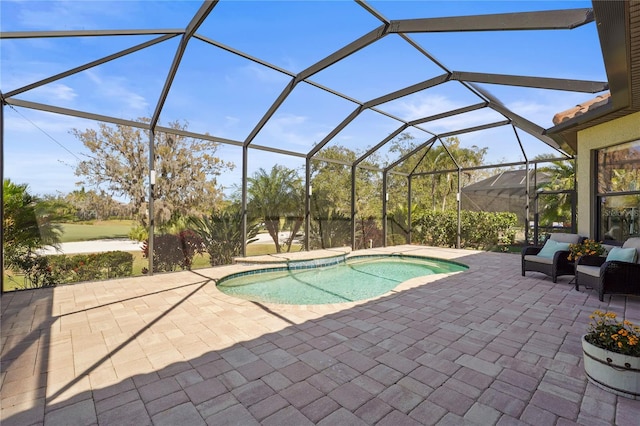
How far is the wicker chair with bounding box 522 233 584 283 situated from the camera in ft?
20.9

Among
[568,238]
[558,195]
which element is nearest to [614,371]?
[568,238]

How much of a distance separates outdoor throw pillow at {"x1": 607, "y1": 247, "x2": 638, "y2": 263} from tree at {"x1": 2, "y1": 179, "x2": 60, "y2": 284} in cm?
1098

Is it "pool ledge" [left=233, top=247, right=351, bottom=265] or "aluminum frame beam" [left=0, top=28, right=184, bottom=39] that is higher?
"aluminum frame beam" [left=0, top=28, right=184, bottom=39]

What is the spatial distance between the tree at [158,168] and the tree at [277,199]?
107 cm

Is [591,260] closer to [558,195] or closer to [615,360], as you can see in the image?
[615,360]

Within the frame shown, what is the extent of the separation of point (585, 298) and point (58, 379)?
24.8 ft

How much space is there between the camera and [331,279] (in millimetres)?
7965

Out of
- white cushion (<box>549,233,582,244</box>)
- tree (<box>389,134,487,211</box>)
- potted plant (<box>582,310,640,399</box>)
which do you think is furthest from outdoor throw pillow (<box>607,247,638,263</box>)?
tree (<box>389,134,487,211</box>)

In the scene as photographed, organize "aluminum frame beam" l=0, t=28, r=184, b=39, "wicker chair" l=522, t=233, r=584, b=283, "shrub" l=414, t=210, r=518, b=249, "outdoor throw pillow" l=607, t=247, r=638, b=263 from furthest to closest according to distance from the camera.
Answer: "shrub" l=414, t=210, r=518, b=249, "wicker chair" l=522, t=233, r=584, b=283, "outdoor throw pillow" l=607, t=247, r=638, b=263, "aluminum frame beam" l=0, t=28, r=184, b=39

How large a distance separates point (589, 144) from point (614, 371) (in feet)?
22.9

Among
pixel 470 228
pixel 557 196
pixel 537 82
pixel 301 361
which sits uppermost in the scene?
pixel 537 82

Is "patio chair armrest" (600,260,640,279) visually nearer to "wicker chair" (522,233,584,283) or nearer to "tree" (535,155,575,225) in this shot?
"wicker chair" (522,233,584,283)

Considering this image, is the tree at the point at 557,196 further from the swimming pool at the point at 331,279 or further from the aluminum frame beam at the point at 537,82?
the aluminum frame beam at the point at 537,82

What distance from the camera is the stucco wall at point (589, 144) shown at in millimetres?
6242
